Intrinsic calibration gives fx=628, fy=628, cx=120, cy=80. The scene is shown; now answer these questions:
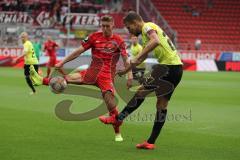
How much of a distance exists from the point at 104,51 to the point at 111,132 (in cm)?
185

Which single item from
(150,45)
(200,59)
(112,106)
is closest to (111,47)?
(112,106)

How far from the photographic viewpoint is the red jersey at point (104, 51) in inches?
463

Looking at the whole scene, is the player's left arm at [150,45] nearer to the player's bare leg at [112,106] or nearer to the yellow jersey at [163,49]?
the yellow jersey at [163,49]

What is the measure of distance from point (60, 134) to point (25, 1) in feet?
123

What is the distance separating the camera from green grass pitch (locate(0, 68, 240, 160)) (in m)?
10.1

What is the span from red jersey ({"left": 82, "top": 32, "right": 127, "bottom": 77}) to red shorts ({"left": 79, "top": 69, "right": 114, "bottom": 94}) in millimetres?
62

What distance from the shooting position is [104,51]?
11891 millimetres

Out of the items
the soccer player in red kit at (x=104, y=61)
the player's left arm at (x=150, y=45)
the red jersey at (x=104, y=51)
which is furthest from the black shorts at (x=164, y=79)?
the red jersey at (x=104, y=51)

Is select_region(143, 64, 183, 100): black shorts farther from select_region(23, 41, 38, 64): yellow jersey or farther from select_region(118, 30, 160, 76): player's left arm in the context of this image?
select_region(23, 41, 38, 64): yellow jersey

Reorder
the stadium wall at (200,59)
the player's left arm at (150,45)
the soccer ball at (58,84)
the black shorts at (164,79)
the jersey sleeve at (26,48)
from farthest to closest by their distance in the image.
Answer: the stadium wall at (200,59) < the jersey sleeve at (26,48) < the soccer ball at (58,84) < the black shorts at (164,79) < the player's left arm at (150,45)

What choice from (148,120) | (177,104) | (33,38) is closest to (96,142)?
(148,120)

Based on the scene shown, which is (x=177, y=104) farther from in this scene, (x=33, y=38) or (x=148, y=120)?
(x=33, y=38)

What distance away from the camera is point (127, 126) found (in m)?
13.9

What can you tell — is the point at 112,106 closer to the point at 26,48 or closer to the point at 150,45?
the point at 150,45
